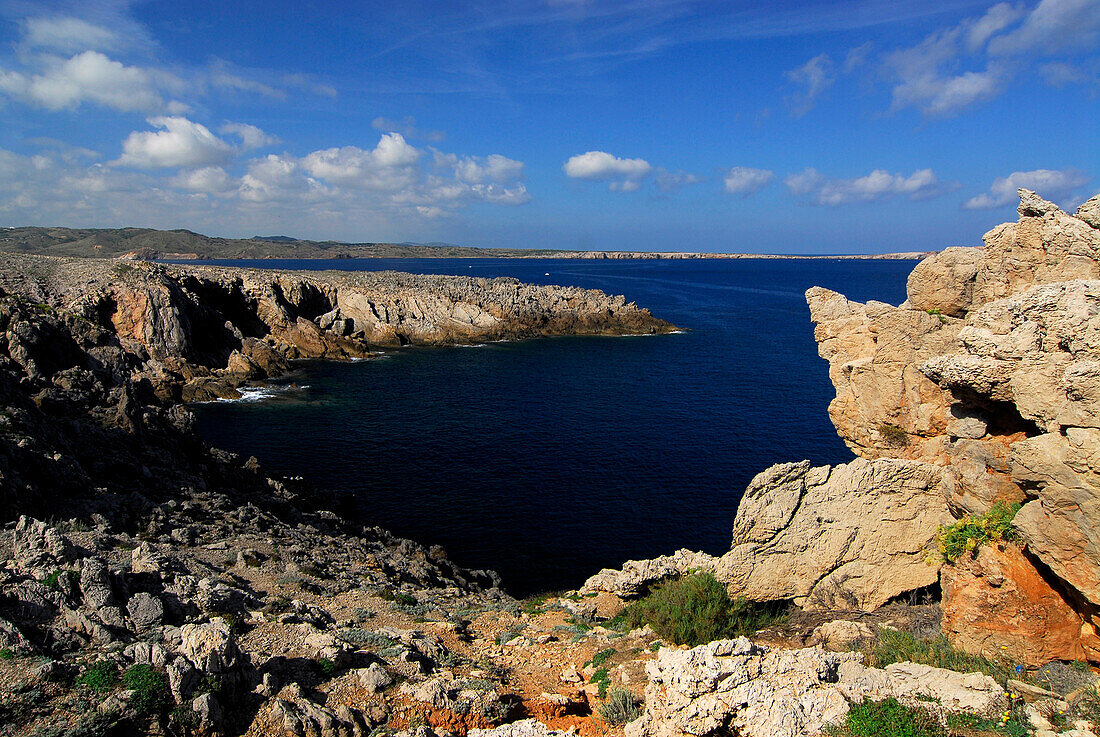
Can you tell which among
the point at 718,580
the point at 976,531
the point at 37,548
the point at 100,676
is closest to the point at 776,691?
the point at 976,531

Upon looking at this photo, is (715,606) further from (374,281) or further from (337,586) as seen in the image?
(374,281)

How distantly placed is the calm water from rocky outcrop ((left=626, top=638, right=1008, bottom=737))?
756 inches

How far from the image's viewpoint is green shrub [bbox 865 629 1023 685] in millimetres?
12633

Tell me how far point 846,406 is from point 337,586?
59.2 ft

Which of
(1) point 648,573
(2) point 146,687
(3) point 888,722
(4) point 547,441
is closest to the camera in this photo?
(3) point 888,722

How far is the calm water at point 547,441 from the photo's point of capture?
3506 centimetres

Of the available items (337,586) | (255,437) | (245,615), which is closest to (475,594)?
(337,586)

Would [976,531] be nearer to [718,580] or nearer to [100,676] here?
[718,580]

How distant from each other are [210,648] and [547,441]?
38.7 meters

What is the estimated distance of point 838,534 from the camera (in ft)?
57.3

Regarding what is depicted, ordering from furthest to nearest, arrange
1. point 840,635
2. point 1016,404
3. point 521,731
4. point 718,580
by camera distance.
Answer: point 718,580 → point 840,635 → point 1016,404 → point 521,731

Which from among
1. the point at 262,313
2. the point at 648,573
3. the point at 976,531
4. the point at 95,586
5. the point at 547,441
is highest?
the point at 262,313

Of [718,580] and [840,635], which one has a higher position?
[718,580]

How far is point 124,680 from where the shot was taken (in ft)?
37.6
